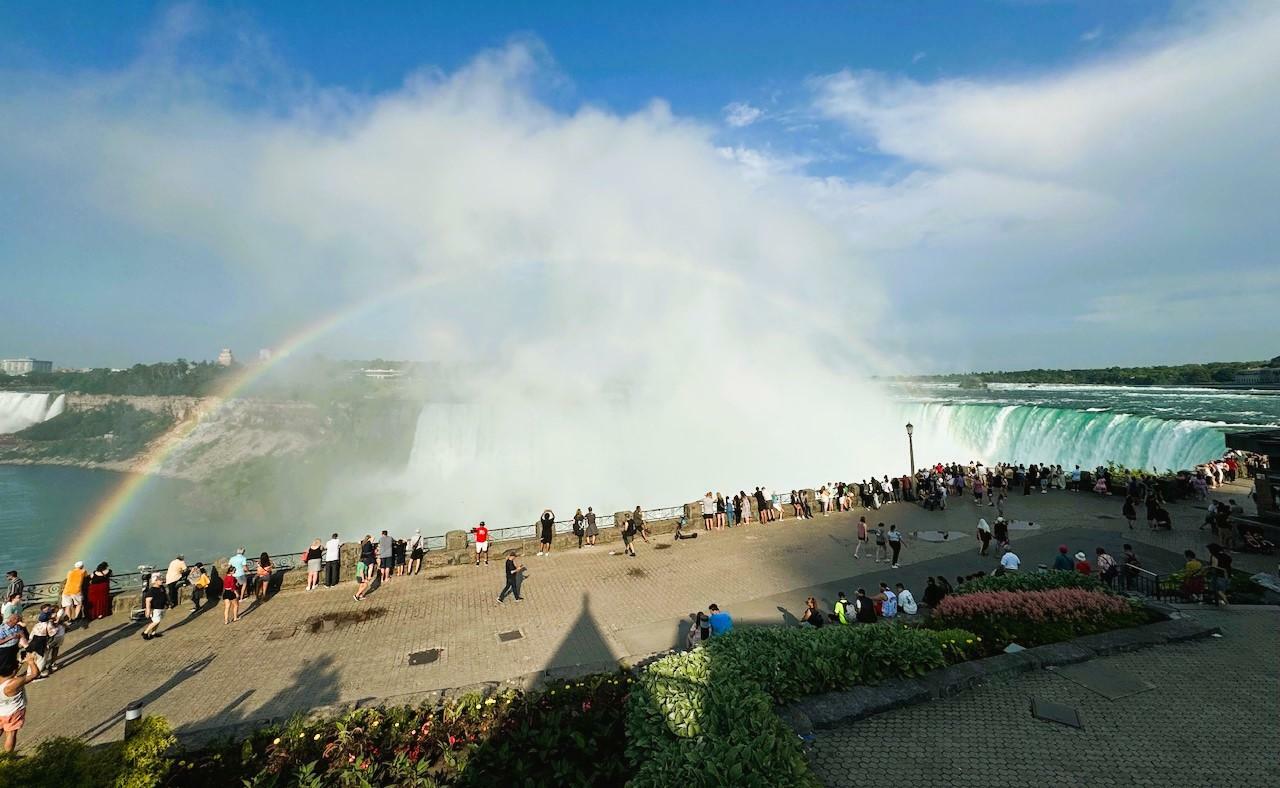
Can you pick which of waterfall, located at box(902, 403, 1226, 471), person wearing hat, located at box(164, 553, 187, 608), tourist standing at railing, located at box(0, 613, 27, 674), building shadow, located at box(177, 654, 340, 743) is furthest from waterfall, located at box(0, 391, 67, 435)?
waterfall, located at box(902, 403, 1226, 471)

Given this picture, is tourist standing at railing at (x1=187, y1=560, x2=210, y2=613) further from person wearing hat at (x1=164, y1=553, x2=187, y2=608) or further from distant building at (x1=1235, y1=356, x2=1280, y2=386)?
distant building at (x1=1235, y1=356, x2=1280, y2=386)

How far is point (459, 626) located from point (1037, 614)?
33.9 ft

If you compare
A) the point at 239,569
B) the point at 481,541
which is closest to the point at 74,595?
the point at 239,569

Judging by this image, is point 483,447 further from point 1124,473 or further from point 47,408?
point 47,408

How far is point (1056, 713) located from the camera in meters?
6.40

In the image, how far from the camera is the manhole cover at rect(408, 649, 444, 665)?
31.7 ft

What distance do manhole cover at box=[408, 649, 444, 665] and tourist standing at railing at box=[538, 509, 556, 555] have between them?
5.97 m

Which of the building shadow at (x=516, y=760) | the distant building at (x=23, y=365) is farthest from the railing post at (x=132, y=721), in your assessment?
the distant building at (x=23, y=365)

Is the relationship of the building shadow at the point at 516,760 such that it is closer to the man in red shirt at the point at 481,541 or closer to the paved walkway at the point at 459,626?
the paved walkway at the point at 459,626

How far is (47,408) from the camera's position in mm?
112750

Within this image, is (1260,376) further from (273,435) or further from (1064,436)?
(273,435)

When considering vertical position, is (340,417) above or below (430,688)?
above

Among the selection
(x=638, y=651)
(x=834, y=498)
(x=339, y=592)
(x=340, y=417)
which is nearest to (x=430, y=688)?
(x=638, y=651)

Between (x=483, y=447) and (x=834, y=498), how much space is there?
102 feet
